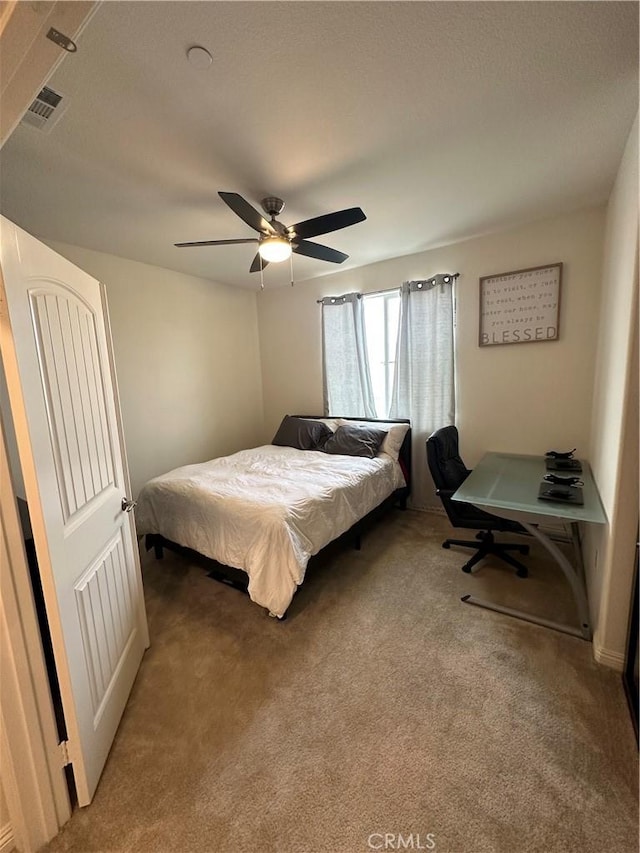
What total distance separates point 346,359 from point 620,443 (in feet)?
9.18

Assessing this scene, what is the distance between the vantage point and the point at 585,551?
2447 millimetres

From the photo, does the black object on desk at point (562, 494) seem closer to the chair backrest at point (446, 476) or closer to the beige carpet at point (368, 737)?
the chair backrest at point (446, 476)

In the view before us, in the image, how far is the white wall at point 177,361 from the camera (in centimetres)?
323

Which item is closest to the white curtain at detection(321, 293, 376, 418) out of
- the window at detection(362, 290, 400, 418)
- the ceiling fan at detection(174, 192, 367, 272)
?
the window at detection(362, 290, 400, 418)

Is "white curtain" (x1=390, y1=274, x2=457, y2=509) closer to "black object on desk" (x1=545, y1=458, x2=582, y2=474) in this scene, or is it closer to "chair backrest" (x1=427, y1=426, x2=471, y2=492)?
"chair backrest" (x1=427, y1=426, x2=471, y2=492)

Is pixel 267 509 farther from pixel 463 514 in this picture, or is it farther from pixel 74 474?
pixel 463 514

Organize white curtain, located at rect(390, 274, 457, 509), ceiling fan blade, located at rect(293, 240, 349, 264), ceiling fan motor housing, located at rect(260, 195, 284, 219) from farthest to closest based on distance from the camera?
white curtain, located at rect(390, 274, 457, 509), ceiling fan blade, located at rect(293, 240, 349, 264), ceiling fan motor housing, located at rect(260, 195, 284, 219)

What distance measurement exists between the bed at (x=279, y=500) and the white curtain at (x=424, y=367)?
6.8 inches

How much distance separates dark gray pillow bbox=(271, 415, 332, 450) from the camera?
12.5 ft

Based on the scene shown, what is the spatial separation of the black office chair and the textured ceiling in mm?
1757

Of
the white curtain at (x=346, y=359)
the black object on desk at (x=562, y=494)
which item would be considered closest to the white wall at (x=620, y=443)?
the black object on desk at (x=562, y=494)

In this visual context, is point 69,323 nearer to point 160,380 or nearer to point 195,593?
point 195,593

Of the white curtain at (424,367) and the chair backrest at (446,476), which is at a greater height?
the white curtain at (424,367)

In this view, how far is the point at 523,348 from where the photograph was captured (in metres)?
3.02
